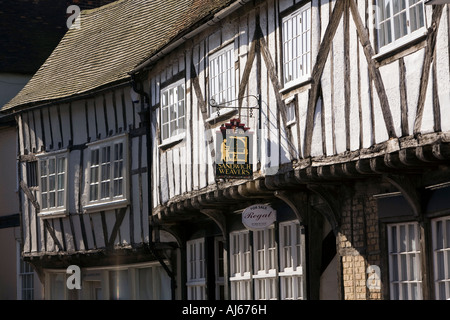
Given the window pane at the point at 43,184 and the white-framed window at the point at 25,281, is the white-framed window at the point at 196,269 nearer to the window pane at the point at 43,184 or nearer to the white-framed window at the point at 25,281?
the window pane at the point at 43,184

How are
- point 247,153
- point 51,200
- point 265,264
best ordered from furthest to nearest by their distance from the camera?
point 51,200 < point 265,264 < point 247,153

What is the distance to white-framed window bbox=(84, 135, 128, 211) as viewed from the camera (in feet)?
67.3

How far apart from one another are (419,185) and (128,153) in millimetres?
9686

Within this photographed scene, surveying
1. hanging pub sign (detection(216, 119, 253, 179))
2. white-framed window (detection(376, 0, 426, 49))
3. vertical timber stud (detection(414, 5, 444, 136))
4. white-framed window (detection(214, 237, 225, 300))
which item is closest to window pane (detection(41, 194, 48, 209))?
white-framed window (detection(214, 237, 225, 300))

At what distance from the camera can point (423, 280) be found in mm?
11539

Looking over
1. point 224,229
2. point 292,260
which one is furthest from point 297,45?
point 224,229

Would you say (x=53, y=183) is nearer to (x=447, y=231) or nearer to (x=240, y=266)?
(x=240, y=266)

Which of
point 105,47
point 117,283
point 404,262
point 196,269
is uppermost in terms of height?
point 105,47

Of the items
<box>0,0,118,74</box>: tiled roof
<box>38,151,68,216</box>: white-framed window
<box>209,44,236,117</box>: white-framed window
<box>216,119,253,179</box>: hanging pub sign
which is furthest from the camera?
<box>0,0,118,74</box>: tiled roof

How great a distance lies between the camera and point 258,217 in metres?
14.9

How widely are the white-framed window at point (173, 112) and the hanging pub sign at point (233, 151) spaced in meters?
3.13

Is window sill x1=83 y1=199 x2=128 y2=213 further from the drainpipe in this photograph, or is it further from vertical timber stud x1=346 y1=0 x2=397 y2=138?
vertical timber stud x1=346 y1=0 x2=397 y2=138

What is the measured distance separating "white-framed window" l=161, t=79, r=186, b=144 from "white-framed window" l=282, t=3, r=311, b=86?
13.0ft

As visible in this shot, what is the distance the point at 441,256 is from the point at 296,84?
3.26 metres
